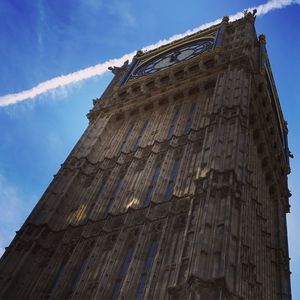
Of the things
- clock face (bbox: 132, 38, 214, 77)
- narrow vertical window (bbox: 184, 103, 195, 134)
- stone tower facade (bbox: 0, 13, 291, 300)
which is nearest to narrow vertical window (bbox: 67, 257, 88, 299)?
stone tower facade (bbox: 0, 13, 291, 300)

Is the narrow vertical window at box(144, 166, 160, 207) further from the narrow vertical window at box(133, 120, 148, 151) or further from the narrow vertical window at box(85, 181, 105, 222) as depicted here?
the narrow vertical window at box(133, 120, 148, 151)

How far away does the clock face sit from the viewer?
3869 centimetres

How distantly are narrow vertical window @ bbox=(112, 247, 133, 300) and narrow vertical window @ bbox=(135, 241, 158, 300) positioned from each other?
0.92 m

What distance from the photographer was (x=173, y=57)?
4031 cm

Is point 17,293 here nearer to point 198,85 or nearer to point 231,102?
point 231,102

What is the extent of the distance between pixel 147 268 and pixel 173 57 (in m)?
24.1

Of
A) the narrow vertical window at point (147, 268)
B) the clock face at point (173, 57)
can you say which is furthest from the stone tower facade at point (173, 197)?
the clock face at point (173, 57)

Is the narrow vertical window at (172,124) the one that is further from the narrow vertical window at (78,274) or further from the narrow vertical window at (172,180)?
the narrow vertical window at (78,274)

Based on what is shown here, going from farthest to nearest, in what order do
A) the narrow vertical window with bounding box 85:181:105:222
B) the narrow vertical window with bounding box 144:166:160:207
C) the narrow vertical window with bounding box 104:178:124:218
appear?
the narrow vertical window with bounding box 85:181:105:222 → the narrow vertical window with bounding box 104:178:124:218 → the narrow vertical window with bounding box 144:166:160:207

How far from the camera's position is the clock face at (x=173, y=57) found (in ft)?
127

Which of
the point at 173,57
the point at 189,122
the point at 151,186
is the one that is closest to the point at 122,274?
the point at 151,186

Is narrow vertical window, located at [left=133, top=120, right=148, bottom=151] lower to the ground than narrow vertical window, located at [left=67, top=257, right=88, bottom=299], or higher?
higher

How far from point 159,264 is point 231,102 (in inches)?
471

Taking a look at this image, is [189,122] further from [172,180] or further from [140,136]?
[172,180]
